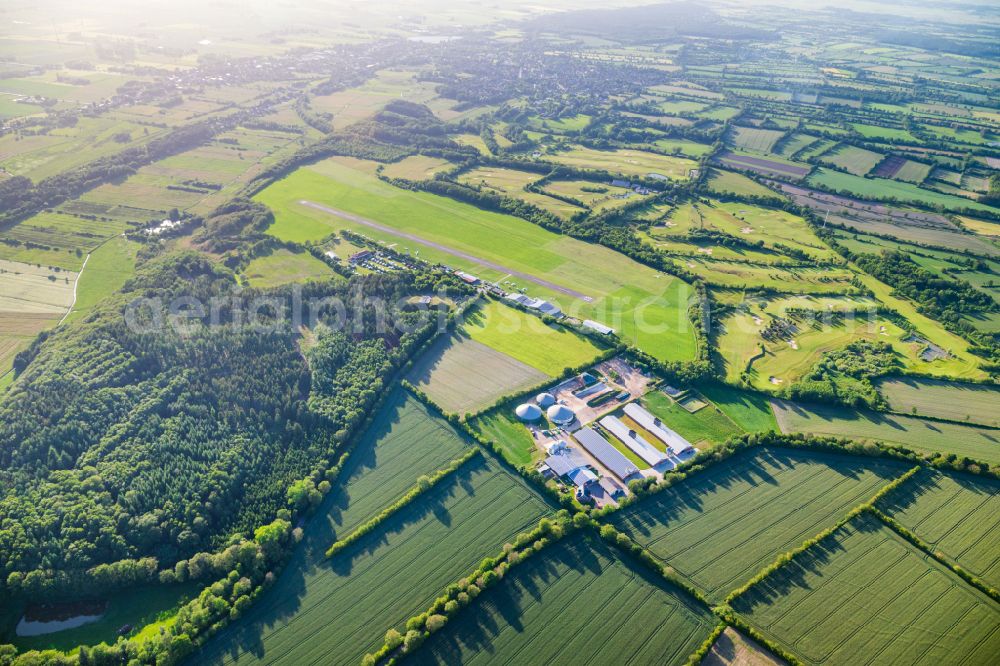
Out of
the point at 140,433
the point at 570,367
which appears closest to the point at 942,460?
the point at 570,367

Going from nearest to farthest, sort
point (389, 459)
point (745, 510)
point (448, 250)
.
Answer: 1. point (745, 510)
2. point (389, 459)
3. point (448, 250)

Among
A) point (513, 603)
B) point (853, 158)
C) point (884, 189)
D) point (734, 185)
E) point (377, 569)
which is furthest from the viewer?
point (853, 158)

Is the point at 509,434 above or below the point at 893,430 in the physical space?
below

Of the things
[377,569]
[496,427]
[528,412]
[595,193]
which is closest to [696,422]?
[528,412]

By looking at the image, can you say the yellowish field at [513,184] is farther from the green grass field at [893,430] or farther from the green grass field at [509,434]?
the green grass field at [893,430]

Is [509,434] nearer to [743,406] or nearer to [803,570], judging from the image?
[743,406]

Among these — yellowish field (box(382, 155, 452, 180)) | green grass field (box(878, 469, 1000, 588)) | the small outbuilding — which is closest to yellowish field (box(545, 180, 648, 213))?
yellowish field (box(382, 155, 452, 180))
